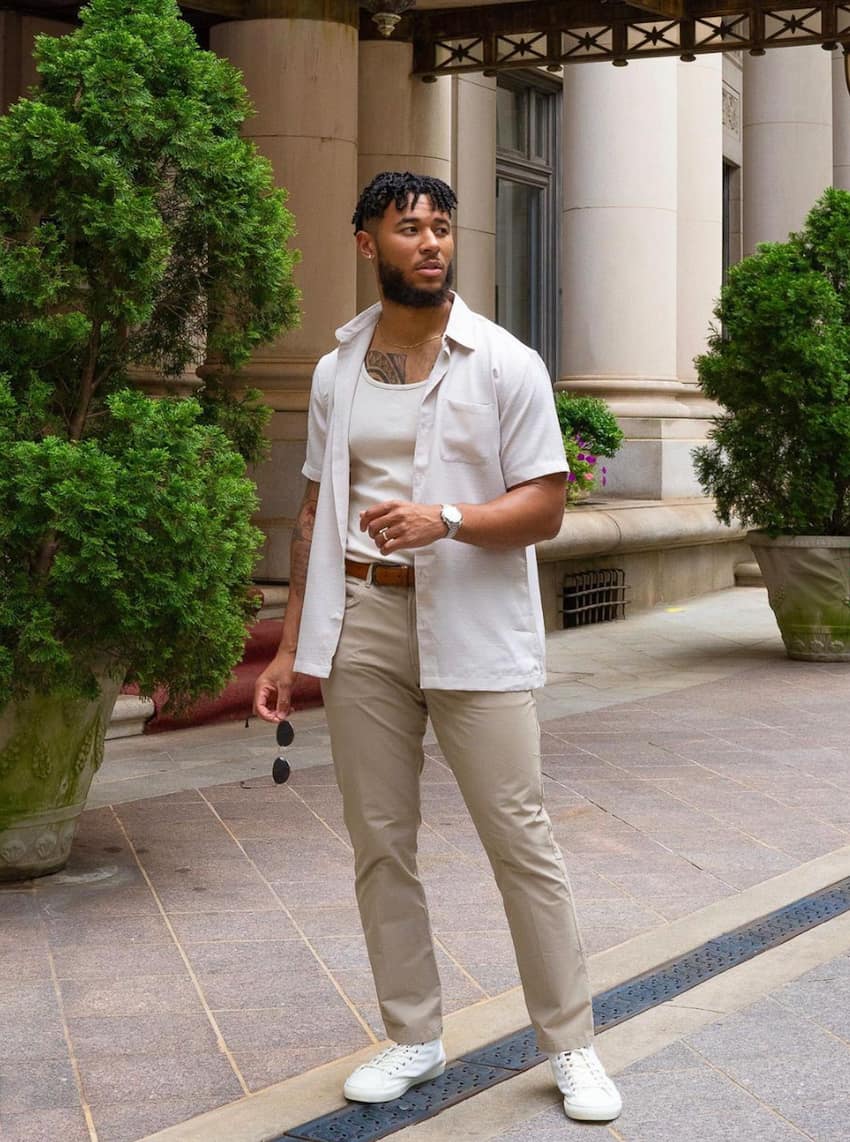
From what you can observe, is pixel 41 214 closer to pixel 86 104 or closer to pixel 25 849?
pixel 86 104

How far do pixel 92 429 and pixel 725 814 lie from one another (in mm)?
2975

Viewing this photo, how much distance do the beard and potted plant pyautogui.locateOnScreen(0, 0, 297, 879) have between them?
1770mm

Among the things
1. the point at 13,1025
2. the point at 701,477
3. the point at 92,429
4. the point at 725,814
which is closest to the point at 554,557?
the point at 701,477

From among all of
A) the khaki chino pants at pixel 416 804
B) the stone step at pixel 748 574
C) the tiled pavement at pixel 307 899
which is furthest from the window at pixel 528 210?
the khaki chino pants at pixel 416 804

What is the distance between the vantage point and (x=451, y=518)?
149 inches

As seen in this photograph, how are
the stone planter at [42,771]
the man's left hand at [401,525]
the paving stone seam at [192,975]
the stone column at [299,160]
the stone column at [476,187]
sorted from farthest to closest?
the stone column at [476,187], the stone column at [299,160], the stone planter at [42,771], the paving stone seam at [192,975], the man's left hand at [401,525]

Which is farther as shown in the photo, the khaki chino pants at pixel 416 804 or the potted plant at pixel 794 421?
the potted plant at pixel 794 421

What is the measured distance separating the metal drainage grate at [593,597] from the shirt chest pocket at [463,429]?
985cm

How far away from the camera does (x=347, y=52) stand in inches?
462

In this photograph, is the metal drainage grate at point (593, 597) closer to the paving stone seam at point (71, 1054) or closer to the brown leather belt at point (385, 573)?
the paving stone seam at point (71, 1054)

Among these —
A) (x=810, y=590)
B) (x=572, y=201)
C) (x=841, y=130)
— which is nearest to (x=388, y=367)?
(x=810, y=590)

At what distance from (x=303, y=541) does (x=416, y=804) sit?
2.13ft

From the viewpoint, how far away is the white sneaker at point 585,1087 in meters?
4.04

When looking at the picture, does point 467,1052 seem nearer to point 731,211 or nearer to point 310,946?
A: point 310,946
